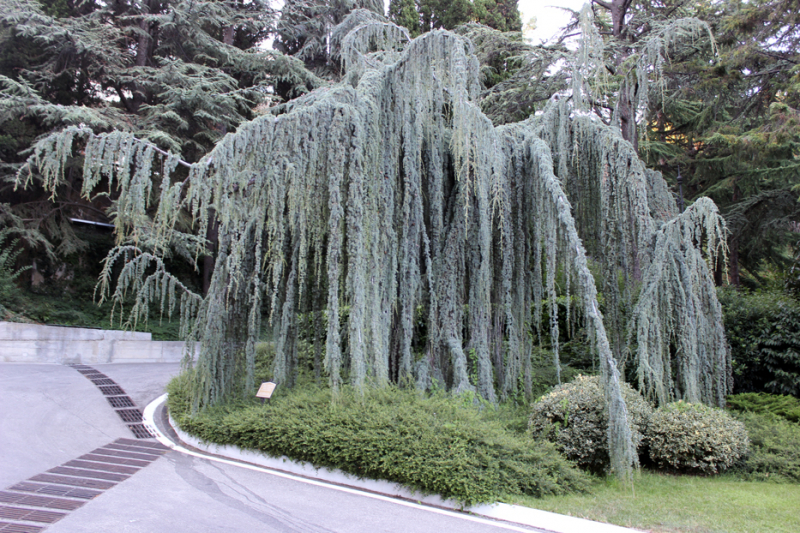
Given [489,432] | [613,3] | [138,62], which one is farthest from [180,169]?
[489,432]

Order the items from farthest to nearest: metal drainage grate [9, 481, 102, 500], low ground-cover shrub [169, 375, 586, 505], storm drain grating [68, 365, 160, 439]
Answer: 1. storm drain grating [68, 365, 160, 439]
2. low ground-cover shrub [169, 375, 586, 505]
3. metal drainage grate [9, 481, 102, 500]

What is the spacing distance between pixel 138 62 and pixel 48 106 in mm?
5310

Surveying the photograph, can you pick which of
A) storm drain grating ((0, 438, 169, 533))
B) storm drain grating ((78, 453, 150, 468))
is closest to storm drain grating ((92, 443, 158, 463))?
storm drain grating ((0, 438, 169, 533))

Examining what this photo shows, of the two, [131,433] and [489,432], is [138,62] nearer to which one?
[131,433]

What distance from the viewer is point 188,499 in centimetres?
481

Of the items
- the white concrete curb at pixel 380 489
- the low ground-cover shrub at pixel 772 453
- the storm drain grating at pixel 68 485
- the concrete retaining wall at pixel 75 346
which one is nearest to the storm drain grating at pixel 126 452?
the storm drain grating at pixel 68 485

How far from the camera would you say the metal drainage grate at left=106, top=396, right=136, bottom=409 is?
29.4 ft

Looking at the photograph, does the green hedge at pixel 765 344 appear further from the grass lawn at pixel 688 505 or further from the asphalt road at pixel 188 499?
the asphalt road at pixel 188 499

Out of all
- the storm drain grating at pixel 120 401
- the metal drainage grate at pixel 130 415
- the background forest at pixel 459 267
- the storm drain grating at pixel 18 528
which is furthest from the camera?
the metal drainage grate at pixel 130 415

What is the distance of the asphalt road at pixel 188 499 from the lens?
4219 mm

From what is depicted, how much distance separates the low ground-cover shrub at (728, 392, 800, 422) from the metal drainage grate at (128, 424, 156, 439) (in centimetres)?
962

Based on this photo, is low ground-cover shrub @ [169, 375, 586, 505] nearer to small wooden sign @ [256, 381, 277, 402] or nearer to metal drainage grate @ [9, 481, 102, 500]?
small wooden sign @ [256, 381, 277, 402]

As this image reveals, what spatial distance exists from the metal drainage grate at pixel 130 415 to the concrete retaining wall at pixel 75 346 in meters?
3.56

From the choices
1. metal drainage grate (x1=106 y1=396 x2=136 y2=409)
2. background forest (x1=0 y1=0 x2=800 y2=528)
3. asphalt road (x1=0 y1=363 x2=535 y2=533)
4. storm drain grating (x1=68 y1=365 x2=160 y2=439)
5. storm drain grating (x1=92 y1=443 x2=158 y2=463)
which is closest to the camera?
asphalt road (x1=0 y1=363 x2=535 y2=533)
